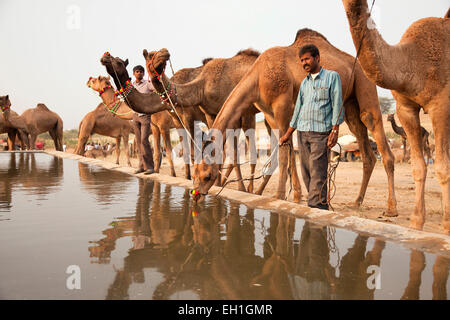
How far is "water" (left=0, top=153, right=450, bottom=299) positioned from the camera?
2.27 metres

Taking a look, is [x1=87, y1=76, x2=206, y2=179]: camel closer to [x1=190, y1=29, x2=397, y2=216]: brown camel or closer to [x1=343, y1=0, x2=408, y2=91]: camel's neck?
[x1=190, y1=29, x2=397, y2=216]: brown camel

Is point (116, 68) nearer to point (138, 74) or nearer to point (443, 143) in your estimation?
point (138, 74)

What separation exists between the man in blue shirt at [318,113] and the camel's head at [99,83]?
829 cm

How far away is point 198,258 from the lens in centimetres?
283

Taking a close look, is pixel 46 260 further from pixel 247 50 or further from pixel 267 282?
pixel 247 50

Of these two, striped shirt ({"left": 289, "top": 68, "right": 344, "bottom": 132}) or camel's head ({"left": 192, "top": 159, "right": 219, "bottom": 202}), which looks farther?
camel's head ({"left": 192, "top": 159, "right": 219, "bottom": 202})

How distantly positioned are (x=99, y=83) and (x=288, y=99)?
765 centimetres

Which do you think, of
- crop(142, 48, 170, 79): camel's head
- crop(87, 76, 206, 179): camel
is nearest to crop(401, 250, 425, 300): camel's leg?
crop(142, 48, 170, 79): camel's head

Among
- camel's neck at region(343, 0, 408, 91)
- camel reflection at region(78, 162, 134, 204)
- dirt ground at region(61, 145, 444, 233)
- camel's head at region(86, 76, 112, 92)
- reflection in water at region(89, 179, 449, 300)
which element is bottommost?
dirt ground at region(61, 145, 444, 233)

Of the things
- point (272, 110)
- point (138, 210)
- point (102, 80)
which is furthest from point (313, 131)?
point (102, 80)

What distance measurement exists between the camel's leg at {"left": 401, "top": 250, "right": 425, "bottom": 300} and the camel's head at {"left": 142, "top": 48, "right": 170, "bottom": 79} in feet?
17.1

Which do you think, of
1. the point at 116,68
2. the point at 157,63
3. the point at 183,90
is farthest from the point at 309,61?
the point at 116,68

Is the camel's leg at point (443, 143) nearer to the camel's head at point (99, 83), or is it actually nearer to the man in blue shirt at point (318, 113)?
the man in blue shirt at point (318, 113)
